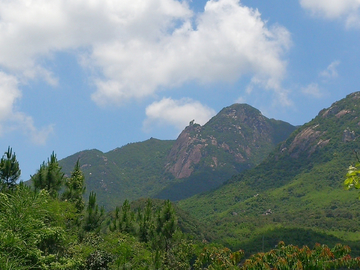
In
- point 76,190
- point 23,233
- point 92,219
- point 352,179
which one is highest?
point 76,190

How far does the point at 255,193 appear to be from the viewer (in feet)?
575

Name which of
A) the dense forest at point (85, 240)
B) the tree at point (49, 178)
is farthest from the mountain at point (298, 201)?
the tree at point (49, 178)

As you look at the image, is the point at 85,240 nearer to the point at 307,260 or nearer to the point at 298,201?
the point at 307,260

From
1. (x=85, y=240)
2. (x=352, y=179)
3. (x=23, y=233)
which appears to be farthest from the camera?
(x=85, y=240)

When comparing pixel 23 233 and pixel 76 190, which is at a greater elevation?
pixel 76 190

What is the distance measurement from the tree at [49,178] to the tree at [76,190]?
3319 millimetres

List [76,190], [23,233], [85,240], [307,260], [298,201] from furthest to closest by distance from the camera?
[298,201] < [76,190] < [85,240] < [307,260] < [23,233]

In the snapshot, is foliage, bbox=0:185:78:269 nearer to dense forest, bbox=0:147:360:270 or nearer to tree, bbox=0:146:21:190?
dense forest, bbox=0:147:360:270

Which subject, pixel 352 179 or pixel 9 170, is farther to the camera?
pixel 9 170

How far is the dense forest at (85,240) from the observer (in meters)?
21.2

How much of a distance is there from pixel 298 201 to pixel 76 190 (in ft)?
396

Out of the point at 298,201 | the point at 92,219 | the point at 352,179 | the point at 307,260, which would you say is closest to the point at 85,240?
the point at 92,219

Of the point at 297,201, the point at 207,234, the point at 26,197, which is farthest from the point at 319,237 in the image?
the point at 26,197

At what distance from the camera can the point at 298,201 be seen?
144 meters
